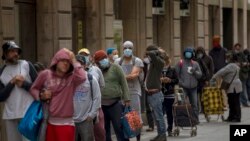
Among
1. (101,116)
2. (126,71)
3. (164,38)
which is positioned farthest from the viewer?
(164,38)

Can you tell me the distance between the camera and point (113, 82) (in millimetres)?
12500

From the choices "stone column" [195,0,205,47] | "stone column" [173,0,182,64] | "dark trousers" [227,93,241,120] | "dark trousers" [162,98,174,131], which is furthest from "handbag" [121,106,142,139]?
"stone column" [195,0,205,47]

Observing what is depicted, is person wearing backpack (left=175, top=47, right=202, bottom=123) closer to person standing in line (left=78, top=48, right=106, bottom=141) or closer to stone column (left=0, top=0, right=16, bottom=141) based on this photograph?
stone column (left=0, top=0, right=16, bottom=141)

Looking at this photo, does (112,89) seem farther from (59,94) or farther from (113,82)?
(59,94)

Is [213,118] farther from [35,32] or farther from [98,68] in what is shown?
[98,68]

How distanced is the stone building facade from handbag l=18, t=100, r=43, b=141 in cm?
354

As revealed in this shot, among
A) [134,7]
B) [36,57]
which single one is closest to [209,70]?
[134,7]

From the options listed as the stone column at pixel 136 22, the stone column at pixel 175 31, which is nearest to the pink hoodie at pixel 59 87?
the stone column at pixel 136 22

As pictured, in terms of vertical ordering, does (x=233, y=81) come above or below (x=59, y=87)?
below

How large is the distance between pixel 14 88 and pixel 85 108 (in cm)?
100

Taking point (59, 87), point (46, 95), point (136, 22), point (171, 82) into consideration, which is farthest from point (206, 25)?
point (46, 95)

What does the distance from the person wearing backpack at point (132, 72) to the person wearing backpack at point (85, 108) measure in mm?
3420

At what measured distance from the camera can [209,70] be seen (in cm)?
1920

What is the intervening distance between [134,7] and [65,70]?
1102 cm
